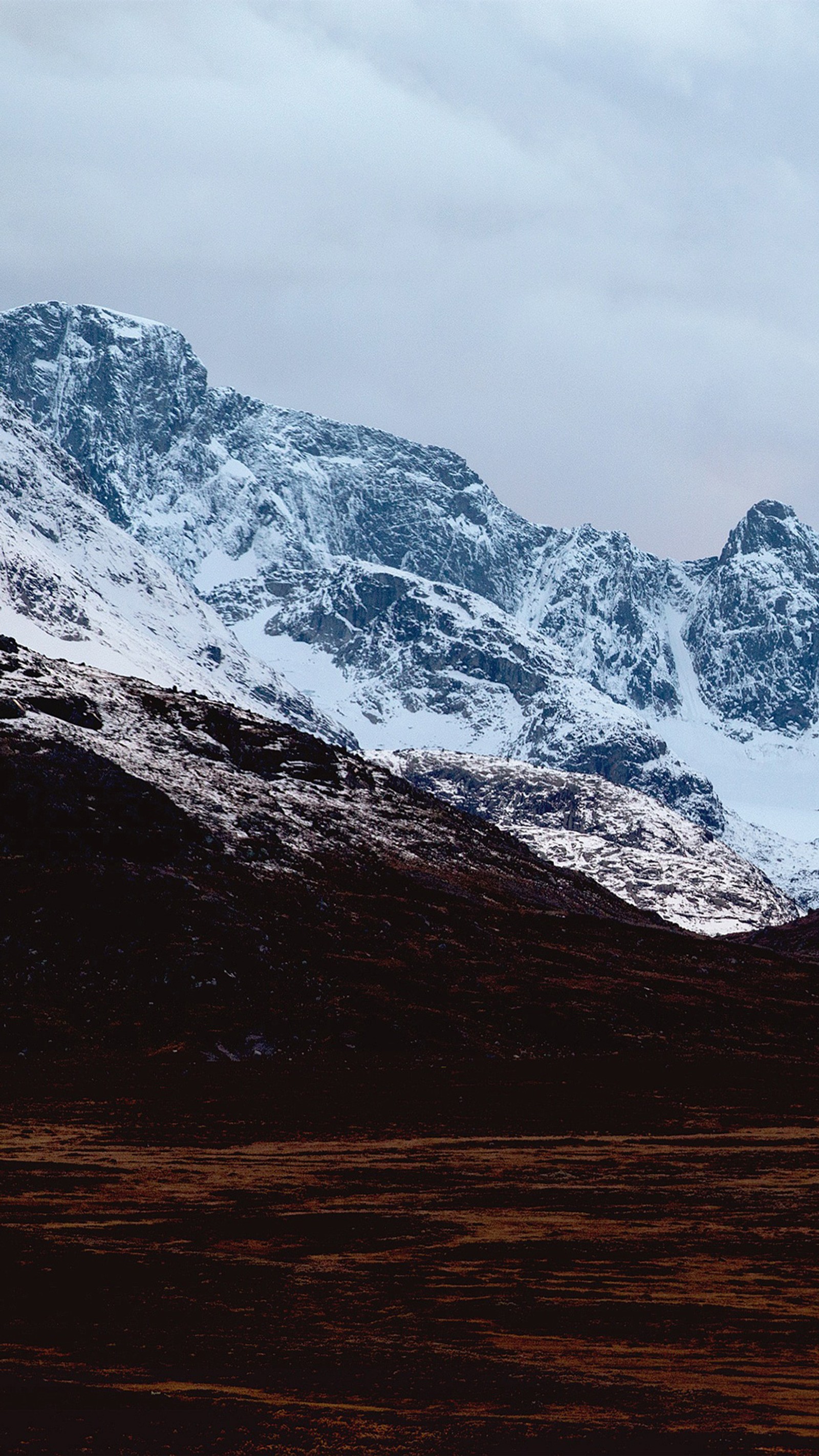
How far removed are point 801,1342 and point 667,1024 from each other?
129m

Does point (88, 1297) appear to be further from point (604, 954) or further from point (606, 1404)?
point (604, 954)

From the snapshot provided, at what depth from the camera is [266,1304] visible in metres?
31.3

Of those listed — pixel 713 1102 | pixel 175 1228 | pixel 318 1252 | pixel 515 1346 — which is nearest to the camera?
pixel 515 1346

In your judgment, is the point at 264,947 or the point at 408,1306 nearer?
the point at 408,1306

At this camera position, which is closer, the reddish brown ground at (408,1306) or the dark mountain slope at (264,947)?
the reddish brown ground at (408,1306)

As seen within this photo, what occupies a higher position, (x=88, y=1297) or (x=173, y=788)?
(x=173, y=788)

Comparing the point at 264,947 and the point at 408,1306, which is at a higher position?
the point at 264,947

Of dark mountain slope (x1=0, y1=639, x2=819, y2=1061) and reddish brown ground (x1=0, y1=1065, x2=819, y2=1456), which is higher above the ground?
dark mountain slope (x1=0, y1=639, x2=819, y2=1061)

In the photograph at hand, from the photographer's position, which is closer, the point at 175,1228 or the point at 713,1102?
the point at 175,1228

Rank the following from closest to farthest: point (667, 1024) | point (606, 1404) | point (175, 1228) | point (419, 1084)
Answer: point (606, 1404), point (175, 1228), point (419, 1084), point (667, 1024)

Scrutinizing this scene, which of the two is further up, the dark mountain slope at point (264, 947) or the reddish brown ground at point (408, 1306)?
the dark mountain slope at point (264, 947)

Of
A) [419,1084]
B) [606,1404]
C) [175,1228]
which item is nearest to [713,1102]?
[419,1084]

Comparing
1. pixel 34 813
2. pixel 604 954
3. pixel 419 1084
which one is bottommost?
pixel 419 1084

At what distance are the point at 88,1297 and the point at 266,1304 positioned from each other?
12.2ft
